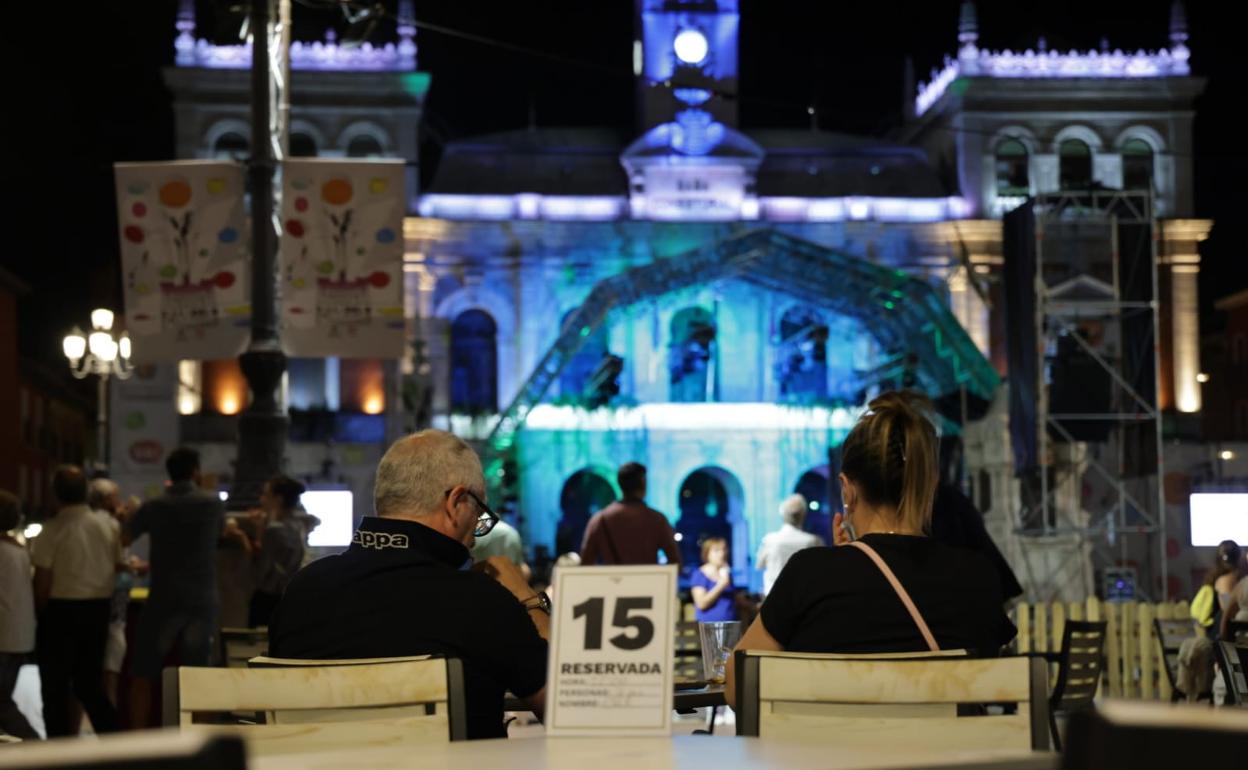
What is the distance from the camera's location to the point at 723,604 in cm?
1387

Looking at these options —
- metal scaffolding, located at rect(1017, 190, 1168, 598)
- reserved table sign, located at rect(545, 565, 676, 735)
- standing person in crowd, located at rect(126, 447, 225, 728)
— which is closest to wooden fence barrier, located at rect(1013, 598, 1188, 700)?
metal scaffolding, located at rect(1017, 190, 1168, 598)

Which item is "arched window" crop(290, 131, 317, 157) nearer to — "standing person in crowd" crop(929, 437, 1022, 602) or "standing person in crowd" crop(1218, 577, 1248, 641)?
"standing person in crowd" crop(1218, 577, 1248, 641)

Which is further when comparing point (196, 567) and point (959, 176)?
point (959, 176)

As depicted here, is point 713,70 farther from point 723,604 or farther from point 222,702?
Answer: point 222,702

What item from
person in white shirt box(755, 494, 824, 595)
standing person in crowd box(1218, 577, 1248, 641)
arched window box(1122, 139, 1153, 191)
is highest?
Result: arched window box(1122, 139, 1153, 191)

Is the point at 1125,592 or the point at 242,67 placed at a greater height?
the point at 242,67

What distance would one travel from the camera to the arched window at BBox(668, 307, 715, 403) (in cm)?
4056

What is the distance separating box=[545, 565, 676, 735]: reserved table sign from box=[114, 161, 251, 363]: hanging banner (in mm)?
9196

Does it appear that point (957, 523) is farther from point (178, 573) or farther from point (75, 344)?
point (75, 344)

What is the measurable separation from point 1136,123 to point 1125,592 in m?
A: 15.9

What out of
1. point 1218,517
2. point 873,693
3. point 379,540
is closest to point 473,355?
point 1218,517

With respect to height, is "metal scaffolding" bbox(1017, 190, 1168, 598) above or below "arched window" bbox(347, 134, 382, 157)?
below

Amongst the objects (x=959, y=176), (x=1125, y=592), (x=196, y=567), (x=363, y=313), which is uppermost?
(x=959, y=176)

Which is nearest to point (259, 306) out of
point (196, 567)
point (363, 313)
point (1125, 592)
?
point (363, 313)
